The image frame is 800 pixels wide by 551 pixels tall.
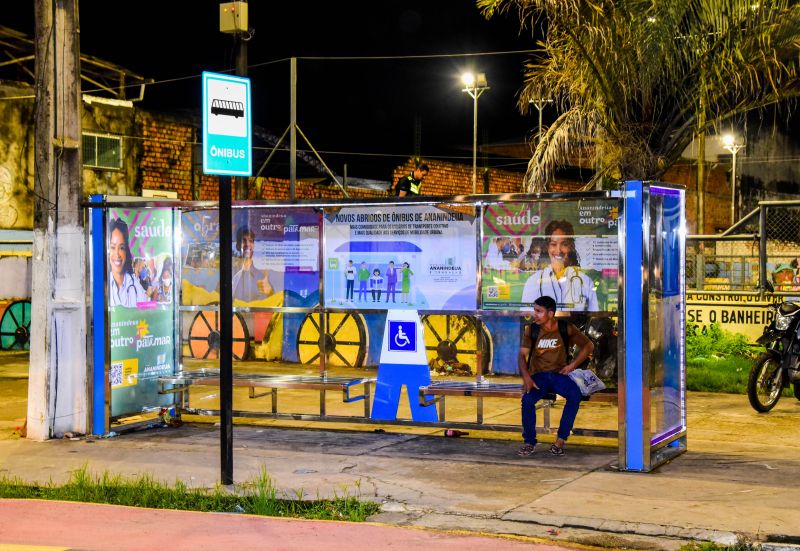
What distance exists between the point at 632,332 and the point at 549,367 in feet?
3.33

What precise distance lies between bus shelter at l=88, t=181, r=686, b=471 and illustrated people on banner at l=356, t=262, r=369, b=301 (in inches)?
0.7

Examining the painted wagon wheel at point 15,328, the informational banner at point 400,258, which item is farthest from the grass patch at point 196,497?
the painted wagon wheel at point 15,328

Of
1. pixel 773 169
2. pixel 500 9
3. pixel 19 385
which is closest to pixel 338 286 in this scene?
pixel 500 9

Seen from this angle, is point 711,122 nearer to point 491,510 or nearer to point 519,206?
point 519,206

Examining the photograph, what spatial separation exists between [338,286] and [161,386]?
218cm

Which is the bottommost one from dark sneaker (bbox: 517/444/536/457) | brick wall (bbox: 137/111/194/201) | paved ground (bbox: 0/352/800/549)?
paved ground (bbox: 0/352/800/549)

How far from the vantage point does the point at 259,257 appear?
11336 mm

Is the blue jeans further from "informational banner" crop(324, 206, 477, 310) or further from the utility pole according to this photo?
the utility pole

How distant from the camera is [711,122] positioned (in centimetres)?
1244

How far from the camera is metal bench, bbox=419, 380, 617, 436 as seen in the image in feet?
30.4

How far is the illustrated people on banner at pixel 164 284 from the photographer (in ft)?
36.9

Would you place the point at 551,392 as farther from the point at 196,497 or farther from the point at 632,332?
the point at 196,497

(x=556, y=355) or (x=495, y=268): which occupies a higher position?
(x=495, y=268)

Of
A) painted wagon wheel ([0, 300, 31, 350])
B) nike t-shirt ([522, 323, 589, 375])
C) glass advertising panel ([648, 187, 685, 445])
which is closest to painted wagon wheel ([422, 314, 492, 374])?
nike t-shirt ([522, 323, 589, 375])
